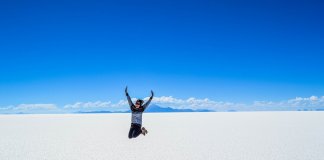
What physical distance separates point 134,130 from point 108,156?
275 centimetres

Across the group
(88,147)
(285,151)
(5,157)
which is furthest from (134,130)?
(285,151)

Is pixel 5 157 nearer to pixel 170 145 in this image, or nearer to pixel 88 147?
pixel 88 147

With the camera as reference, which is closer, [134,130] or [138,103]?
[138,103]

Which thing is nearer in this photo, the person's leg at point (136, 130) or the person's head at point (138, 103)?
the person's head at point (138, 103)

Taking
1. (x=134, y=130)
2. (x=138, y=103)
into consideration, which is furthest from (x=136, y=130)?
(x=138, y=103)

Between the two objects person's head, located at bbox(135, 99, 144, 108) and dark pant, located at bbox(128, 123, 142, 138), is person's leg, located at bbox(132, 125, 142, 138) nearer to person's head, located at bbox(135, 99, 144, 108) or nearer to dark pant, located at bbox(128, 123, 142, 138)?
dark pant, located at bbox(128, 123, 142, 138)

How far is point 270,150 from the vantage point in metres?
7.85

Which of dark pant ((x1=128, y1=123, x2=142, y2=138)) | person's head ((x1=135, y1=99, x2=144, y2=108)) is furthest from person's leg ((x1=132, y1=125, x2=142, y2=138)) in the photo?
person's head ((x1=135, y1=99, x2=144, y2=108))

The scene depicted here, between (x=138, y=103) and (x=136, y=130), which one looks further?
(x=136, y=130)

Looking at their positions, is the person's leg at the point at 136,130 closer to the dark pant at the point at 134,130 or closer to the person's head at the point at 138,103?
the dark pant at the point at 134,130

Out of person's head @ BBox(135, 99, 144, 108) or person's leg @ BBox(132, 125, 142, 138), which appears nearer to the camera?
person's head @ BBox(135, 99, 144, 108)

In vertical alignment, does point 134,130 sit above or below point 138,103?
below

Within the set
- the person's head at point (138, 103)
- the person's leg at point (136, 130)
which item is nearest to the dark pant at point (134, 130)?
the person's leg at point (136, 130)

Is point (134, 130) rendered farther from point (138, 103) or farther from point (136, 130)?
point (138, 103)
